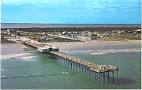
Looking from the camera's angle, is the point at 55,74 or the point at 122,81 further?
the point at 55,74

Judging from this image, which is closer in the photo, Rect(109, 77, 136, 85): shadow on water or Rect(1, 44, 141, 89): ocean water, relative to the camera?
Rect(1, 44, 141, 89): ocean water

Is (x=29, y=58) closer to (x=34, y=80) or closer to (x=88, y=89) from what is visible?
(x=34, y=80)

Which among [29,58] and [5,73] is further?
[29,58]

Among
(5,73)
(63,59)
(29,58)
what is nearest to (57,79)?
(5,73)

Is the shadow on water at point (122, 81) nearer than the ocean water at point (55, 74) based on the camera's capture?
No

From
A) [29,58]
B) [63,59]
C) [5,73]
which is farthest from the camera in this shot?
[29,58]

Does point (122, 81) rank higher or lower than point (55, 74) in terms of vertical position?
lower

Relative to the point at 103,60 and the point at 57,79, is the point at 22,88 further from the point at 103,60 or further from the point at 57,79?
the point at 103,60

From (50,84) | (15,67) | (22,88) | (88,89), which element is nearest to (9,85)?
(22,88)

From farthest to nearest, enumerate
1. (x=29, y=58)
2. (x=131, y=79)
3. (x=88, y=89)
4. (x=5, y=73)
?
(x=29, y=58), (x=5, y=73), (x=131, y=79), (x=88, y=89)
